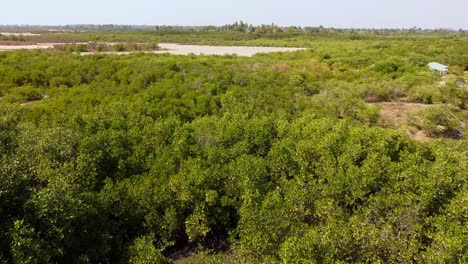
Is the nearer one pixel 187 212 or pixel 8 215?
pixel 8 215

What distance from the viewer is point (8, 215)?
1347cm

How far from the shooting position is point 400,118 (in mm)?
41562

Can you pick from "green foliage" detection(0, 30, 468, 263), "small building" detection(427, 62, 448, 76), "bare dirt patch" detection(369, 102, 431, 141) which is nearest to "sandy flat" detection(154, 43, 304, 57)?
"small building" detection(427, 62, 448, 76)

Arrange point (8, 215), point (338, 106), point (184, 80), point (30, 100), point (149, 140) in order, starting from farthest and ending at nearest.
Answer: point (30, 100) → point (184, 80) → point (338, 106) → point (149, 140) → point (8, 215)

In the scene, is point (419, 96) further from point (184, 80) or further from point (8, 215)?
point (8, 215)

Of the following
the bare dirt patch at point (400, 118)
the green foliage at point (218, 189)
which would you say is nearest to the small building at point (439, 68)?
the bare dirt patch at point (400, 118)

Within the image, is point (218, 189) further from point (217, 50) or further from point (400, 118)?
point (217, 50)

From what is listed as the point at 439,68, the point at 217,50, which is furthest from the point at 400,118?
the point at 217,50

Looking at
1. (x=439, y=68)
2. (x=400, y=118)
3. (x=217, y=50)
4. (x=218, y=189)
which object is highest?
(x=217, y=50)

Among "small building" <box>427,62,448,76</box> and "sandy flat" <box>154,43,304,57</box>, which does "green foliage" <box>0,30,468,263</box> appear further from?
"sandy flat" <box>154,43,304,57</box>

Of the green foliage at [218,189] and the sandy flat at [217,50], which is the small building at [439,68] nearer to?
the sandy flat at [217,50]

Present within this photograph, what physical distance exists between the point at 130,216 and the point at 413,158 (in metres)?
16.1

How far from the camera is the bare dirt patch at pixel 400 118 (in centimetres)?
3750

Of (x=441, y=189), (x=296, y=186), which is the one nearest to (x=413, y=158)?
(x=441, y=189)
